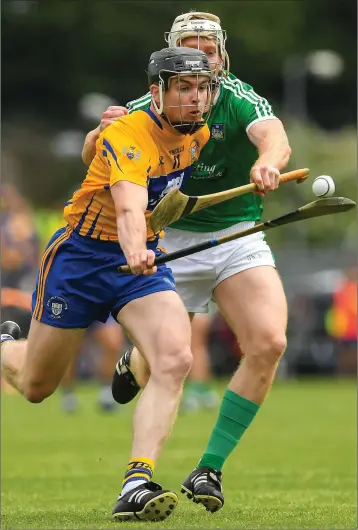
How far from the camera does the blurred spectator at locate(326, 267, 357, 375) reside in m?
21.0

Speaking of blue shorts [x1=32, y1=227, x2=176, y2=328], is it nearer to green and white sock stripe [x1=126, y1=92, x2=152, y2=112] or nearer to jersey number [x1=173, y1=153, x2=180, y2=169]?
jersey number [x1=173, y1=153, x2=180, y2=169]

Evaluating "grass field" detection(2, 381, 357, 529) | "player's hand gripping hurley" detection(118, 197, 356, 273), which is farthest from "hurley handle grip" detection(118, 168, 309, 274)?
"grass field" detection(2, 381, 357, 529)

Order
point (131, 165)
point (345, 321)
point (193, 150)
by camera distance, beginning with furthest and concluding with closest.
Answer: point (345, 321)
point (193, 150)
point (131, 165)

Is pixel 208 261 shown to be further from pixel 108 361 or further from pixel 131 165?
pixel 108 361

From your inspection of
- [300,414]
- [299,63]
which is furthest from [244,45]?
[300,414]

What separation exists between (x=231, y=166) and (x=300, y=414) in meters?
7.72

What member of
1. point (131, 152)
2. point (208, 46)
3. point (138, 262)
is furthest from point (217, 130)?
point (138, 262)

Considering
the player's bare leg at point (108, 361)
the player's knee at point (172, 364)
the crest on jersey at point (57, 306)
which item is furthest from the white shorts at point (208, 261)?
the player's bare leg at point (108, 361)

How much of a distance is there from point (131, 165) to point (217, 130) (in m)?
1.06

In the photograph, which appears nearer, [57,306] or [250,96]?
[57,306]

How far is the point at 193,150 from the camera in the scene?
21.9ft

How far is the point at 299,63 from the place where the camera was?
37.5 meters

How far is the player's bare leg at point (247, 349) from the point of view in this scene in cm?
716

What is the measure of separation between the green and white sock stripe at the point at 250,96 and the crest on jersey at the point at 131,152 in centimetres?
96
